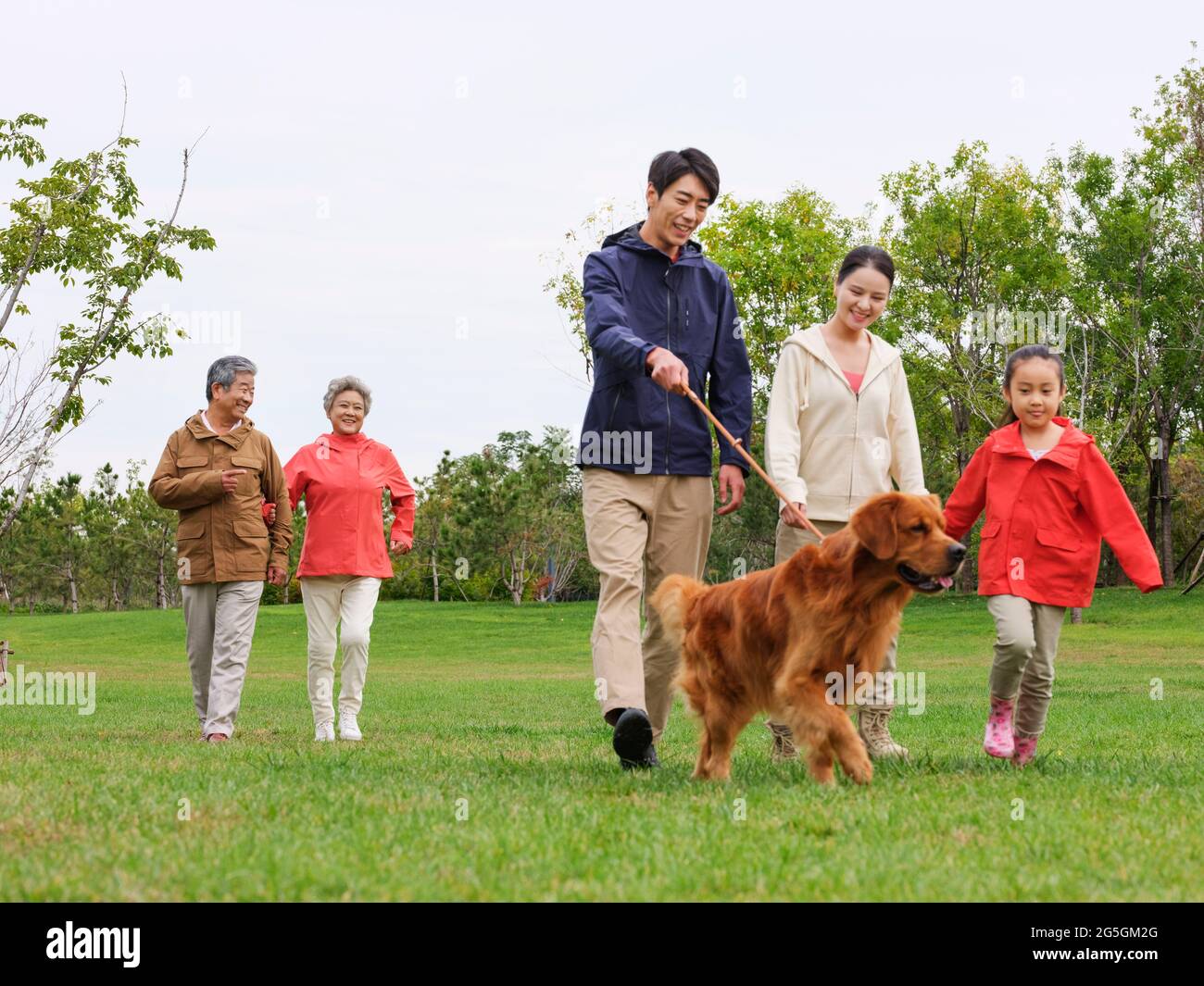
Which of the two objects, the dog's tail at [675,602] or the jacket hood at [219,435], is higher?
the jacket hood at [219,435]

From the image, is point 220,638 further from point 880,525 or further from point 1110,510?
point 1110,510

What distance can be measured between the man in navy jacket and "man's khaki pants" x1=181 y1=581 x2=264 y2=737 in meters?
3.42

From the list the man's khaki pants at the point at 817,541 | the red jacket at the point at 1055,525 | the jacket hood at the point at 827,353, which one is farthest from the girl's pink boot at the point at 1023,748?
the jacket hood at the point at 827,353

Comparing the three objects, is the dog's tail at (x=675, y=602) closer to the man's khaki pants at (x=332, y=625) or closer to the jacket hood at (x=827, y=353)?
the jacket hood at (x=827, y=353)

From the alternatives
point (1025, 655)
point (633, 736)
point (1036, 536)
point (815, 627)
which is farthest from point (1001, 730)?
point (633, 736)

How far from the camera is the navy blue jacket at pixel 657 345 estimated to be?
21.2ft

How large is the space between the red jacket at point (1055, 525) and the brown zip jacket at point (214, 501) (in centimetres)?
497

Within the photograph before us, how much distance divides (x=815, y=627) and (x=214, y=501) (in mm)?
5080

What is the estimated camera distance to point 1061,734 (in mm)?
9711

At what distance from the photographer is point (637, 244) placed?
6.71 meters

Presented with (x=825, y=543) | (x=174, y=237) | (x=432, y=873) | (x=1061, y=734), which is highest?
(x=174, y=237)
